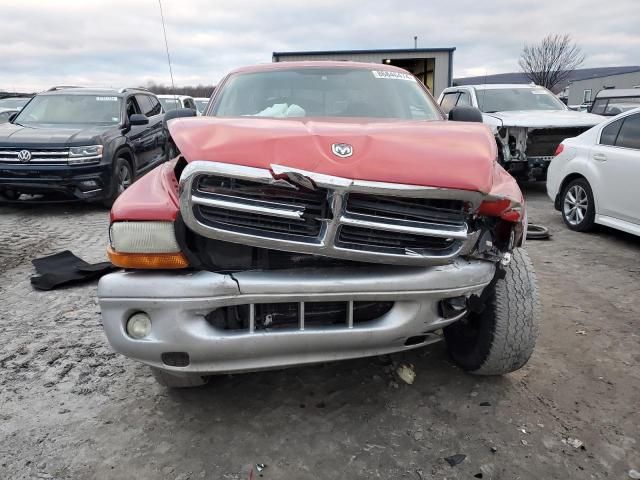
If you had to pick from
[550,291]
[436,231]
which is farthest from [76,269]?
[550,291]

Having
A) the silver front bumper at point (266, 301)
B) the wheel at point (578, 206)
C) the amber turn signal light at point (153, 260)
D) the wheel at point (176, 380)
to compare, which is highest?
the amber turn signal light at point (153, 260)

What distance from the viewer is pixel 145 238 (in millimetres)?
2146

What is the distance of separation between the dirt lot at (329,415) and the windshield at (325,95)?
5.75 ft

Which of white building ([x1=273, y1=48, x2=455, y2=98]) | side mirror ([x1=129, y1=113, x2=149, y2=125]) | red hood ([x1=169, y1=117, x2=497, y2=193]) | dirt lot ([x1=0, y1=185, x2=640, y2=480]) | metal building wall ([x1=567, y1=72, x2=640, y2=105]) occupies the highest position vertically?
metal building wall ([x1=567, y1=72, x2=640, y2=105])

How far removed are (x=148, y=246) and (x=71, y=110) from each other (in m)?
7.45

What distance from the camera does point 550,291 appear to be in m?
4.30

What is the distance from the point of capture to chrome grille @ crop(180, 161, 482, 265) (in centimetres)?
204

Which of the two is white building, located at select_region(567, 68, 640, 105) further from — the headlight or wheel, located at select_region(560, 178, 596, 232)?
the headlight

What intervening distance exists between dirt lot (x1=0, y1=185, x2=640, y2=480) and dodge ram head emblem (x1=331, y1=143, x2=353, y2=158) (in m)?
1.34

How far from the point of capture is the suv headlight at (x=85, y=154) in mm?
7215

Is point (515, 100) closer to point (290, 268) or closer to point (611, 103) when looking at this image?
point (611, 103)

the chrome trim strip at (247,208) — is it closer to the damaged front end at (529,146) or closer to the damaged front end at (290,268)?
the damaged front end at (290,268)

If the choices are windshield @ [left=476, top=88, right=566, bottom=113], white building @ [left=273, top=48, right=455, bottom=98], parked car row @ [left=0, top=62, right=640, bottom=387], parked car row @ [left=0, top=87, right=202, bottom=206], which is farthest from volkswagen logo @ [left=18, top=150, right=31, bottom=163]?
white building @ [left=273, top=48, right=455, bottom=98]

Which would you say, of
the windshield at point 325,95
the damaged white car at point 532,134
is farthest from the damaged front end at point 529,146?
the windshield at point 325,95
